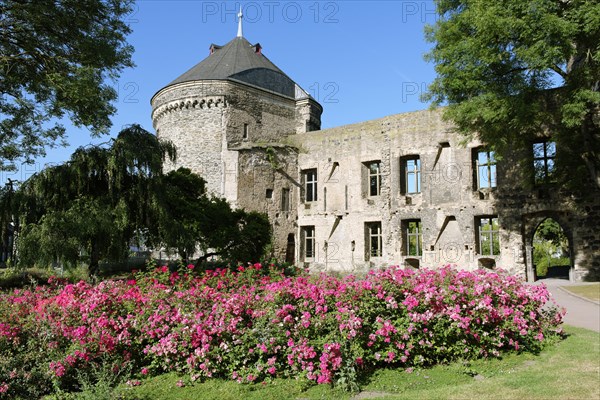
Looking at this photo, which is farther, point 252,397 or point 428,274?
point 428,274

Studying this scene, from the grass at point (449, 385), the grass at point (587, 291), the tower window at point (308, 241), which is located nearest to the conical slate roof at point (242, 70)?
the tower window at point (308, 241)

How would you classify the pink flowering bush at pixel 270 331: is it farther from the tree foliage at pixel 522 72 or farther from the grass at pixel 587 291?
the tree foliage at pixel 522 72

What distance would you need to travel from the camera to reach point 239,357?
611cm

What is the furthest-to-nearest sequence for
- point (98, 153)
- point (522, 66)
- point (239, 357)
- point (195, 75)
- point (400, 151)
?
1. point (195, 75)
2. point (400, 151)
3. point (522, 66)
4. point (98, 153)
5. point (239, 357)

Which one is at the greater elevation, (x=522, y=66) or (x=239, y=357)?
(x=522, y=66)

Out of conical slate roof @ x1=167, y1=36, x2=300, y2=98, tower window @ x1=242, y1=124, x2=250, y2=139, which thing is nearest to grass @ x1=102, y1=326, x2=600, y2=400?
tower window @ x1=242, y1=124, x2=250, y2=139

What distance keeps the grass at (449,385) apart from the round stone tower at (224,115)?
19.3 metres

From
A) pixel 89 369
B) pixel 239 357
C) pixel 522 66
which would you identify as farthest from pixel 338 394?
pixel 522 66

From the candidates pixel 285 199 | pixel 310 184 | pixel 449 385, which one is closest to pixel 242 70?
pixel 310 184

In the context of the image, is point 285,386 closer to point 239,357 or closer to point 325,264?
point 239,357

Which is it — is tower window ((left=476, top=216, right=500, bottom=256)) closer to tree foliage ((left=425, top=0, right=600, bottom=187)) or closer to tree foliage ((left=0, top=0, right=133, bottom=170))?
tree foliage ((left=425, top=0, right=600, bottom=187))

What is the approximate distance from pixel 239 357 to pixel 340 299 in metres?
1.51

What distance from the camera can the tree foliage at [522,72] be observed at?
14398 millimetres

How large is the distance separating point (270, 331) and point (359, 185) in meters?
18.7
